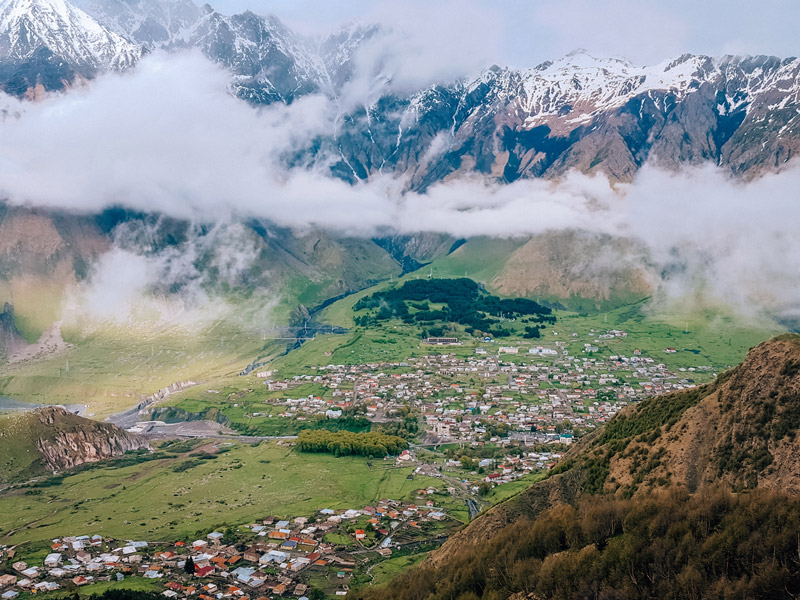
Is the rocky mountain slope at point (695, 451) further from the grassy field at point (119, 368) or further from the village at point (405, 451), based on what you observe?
the grassy field at point (119, 368)

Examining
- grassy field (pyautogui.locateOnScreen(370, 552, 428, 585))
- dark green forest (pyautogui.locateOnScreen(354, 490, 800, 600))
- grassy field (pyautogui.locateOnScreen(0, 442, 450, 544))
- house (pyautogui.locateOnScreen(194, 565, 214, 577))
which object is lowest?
grassy field (pyautogui.locateOnScreen(0, 442, 450, 544))

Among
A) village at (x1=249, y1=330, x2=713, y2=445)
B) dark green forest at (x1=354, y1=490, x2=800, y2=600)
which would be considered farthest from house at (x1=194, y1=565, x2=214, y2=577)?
village at (x1=249, y1=330, x2=713, y2=445)

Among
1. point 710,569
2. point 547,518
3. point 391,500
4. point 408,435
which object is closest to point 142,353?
point 408,435

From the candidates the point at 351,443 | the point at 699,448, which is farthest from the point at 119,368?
the point at 699,448

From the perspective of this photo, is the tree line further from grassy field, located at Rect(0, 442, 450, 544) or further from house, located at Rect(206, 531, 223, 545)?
house, located at Rect(206, 531, 223, 545)

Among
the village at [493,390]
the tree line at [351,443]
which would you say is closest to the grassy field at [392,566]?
the tree line at [351,443]

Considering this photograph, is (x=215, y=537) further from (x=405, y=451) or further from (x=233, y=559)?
(x=405, y=451)
